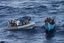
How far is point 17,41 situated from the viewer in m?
48.1

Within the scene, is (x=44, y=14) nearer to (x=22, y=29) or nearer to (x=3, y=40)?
(x=22, y=29)

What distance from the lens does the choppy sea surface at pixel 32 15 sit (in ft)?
161

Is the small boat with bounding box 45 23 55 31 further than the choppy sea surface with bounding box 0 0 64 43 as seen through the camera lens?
Yes

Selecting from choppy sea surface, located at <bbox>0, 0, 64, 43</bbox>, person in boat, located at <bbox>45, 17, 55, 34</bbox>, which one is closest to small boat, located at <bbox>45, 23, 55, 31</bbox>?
person in boat, located at <bbox>45, 17, 55, 34</bbox>

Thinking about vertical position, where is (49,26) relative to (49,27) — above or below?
above

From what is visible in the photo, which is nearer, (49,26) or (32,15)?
(49,26)

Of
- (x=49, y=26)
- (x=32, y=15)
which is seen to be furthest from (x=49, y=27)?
(x=32, y=15)

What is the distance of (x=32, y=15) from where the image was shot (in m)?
60.0

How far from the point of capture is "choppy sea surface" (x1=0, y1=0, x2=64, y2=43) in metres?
48.9

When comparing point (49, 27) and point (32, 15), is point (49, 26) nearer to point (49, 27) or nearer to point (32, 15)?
point (49, 27)

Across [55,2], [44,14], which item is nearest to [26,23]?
[44,14]

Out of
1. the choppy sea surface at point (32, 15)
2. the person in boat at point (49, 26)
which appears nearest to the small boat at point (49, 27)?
the person in boat at point (49, 26)

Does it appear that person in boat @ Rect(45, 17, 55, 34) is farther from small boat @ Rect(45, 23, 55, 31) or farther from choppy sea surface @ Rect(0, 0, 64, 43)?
choppy sea surface @ Rect(0, 0, 64, 43)

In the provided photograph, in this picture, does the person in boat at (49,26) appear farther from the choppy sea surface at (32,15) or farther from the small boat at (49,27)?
the choppy sea surface at (32,15)
